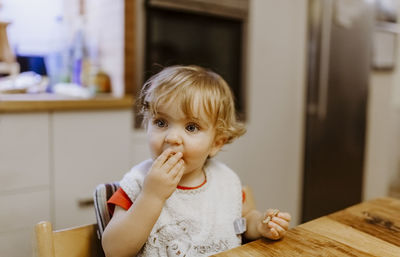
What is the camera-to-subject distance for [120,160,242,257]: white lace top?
2.92ft

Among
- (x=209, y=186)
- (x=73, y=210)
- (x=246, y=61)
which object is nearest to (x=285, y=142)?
(x=246, y=61)

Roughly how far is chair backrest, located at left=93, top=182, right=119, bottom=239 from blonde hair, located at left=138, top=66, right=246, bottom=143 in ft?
0.59

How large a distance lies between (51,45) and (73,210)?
1082mm

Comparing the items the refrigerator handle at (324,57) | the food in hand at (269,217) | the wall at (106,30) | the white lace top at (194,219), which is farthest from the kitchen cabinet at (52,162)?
the refrigerator handle at (324,57)

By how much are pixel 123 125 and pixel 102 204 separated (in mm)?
1041

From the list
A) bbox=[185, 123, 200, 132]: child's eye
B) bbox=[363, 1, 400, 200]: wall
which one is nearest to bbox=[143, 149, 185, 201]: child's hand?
bbox=[185, 123, 200, 132]: child's eye

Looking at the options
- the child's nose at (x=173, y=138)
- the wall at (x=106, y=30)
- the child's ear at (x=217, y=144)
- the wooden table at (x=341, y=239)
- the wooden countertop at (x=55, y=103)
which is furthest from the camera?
the wall at (x=106, y=30)

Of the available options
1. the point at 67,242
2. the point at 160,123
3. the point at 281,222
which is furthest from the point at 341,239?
the point at 67,242

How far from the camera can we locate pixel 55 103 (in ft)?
5.57

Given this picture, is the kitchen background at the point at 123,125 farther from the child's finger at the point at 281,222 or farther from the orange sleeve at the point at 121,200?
the child's finger at the point at 281,222

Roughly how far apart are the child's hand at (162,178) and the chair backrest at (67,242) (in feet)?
0.60

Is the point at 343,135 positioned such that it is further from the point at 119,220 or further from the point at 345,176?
the point at 119,220

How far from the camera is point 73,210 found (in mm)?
1825

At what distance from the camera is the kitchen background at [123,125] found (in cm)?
172
